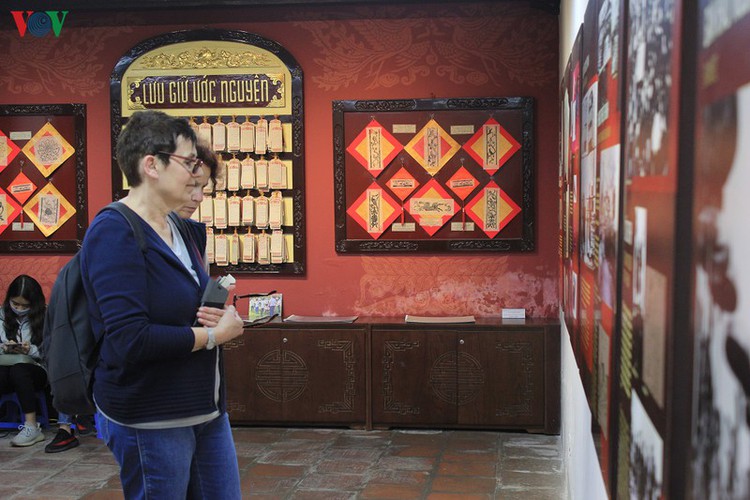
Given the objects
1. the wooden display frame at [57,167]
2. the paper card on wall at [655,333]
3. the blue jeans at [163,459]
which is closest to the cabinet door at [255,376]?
the wooden display frame at [57,167]

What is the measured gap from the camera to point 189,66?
225 inches

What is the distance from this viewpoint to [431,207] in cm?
555

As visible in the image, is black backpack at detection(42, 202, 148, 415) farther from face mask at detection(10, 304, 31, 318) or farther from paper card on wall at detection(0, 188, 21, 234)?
paper card on wall at detection(0, 188, 21, 234)

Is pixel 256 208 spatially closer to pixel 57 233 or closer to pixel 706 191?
pixel 57 233

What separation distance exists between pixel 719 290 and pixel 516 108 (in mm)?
4922

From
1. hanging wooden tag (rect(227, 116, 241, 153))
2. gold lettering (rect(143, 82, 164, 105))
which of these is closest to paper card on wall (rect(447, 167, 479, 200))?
hanging wooden tag (rect(227, 116, 241, 153))

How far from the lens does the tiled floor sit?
423cm

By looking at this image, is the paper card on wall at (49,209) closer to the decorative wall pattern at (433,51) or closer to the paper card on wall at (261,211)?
the paper card on wall at (261,211)

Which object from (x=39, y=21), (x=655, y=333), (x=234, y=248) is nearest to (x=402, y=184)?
(x=234, y=248)

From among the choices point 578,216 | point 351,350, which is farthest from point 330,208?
point 578,216

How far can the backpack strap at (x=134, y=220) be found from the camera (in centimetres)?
202

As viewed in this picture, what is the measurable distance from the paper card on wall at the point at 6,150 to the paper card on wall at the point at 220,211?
149 centimetres

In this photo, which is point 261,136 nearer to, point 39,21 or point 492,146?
point 492,146

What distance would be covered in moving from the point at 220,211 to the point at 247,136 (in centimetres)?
56
